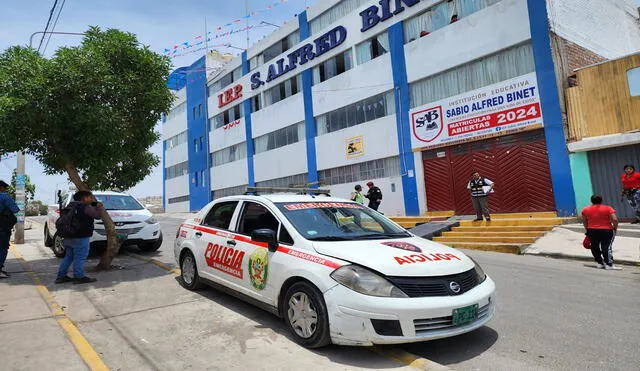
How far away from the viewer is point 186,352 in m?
3.73

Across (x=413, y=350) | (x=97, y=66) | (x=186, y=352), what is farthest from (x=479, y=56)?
(x=186, y=352)

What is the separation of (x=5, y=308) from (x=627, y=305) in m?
7.91

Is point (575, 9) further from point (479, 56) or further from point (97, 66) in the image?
point (97, 66)

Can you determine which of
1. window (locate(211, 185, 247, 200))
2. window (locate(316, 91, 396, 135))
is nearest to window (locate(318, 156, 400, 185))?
window (locate(316, 91, 396, 135))

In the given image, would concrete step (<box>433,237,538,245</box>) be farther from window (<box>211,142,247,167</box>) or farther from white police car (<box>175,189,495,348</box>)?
window (<box>211,142,247,167</box>)

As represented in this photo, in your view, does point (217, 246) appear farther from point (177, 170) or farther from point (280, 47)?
point (177, 170)

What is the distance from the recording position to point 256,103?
28031 mm

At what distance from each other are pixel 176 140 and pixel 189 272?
3737 cm

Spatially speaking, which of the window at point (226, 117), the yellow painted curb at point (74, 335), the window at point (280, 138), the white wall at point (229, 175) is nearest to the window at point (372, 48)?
the window at point (280, 138)

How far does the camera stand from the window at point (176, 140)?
39.0m

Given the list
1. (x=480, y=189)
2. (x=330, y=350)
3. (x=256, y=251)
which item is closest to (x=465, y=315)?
(x=330, y=350)

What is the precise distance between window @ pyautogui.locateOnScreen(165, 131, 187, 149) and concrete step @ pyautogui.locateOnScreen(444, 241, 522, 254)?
32.9 metres

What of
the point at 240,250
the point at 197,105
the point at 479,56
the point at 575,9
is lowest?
the point at 240,250

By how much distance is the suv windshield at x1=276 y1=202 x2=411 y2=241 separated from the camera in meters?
4.31
